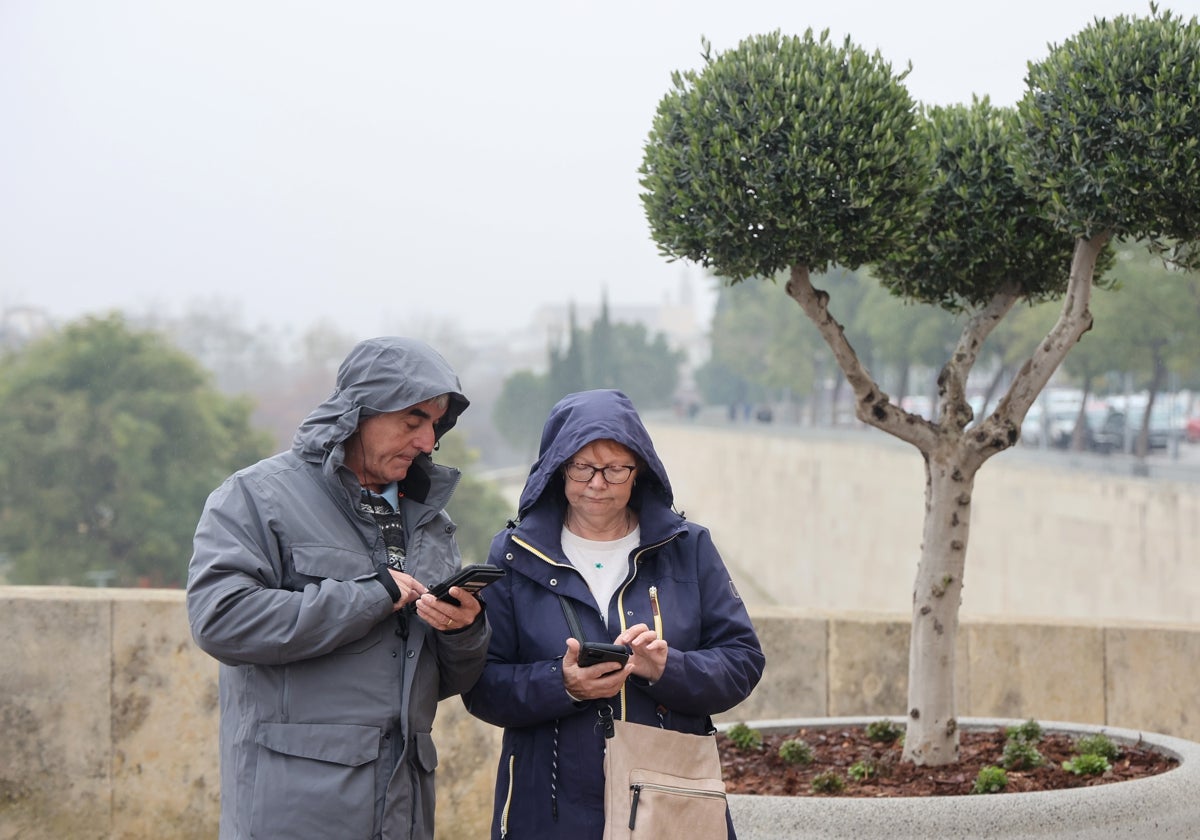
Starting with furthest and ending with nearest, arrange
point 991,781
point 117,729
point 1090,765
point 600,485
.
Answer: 1. point 117,729
2. point 1090,765
3. point 991,781
4. point 600,485

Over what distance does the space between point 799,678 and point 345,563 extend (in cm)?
332

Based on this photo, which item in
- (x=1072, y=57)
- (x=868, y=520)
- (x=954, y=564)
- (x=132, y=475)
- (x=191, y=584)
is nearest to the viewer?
(x=191, y=584)

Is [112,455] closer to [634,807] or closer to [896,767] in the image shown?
[896,767]

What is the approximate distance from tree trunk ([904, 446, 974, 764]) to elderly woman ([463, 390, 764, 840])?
59.9 inches

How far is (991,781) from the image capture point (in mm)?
3834

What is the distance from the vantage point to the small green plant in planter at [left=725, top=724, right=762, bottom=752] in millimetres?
4457

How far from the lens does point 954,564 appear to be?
14.2 ft

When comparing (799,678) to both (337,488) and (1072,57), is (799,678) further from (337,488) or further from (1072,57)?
(337,488)

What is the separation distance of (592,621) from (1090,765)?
1890mm

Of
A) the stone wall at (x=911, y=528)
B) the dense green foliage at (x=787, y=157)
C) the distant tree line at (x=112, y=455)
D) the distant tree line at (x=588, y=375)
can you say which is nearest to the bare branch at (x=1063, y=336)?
the dense green foliage at (x=787, y=157)

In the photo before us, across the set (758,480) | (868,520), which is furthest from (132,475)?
(868,520)

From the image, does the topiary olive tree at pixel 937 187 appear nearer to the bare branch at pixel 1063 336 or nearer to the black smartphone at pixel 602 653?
the bare branch at pixel 1063 336

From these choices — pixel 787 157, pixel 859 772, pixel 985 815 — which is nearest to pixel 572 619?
pixel 985 815

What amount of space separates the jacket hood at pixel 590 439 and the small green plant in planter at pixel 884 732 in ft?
6.44
